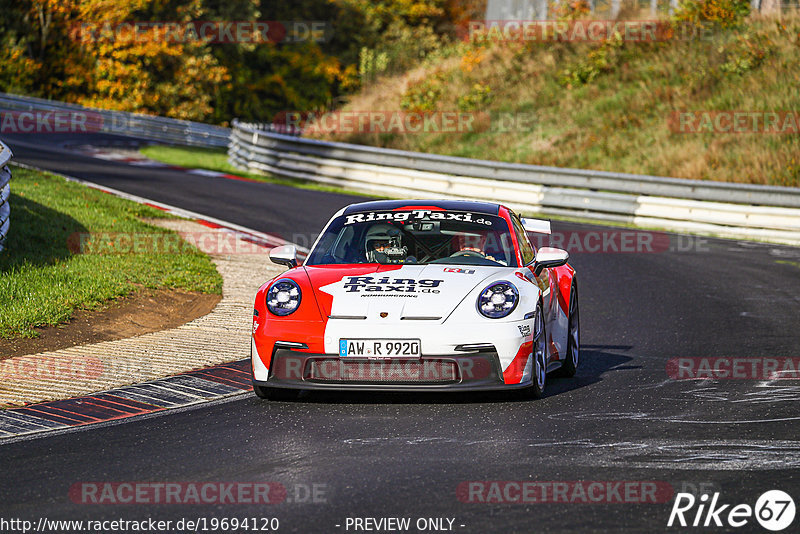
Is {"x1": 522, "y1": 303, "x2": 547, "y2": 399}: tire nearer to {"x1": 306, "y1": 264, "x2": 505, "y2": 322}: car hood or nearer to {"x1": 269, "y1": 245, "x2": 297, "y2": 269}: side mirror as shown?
{"x1": 306, "y1": 264, "x2": 505, "y2": 322}: car hood

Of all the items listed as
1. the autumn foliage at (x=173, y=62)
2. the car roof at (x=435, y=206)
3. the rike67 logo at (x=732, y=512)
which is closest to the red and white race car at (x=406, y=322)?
the car roof at (x=435, y=206)

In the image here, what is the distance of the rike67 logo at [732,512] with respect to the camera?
4.91 metres

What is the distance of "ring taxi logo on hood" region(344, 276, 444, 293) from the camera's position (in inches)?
302

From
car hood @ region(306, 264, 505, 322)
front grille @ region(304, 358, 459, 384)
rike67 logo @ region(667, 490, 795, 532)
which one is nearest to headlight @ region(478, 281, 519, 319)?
car hood @ region(306, 264, 505, 322)

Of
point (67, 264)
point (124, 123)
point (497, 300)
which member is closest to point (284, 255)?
point (497, 300)

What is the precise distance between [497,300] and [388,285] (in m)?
0.75

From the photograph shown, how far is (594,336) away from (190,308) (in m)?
4.13

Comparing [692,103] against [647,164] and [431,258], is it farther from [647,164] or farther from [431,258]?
[431,258]

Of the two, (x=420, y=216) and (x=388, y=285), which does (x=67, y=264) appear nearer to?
(x=420, y=216)

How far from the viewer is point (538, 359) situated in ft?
25.4

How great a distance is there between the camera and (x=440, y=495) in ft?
17.6

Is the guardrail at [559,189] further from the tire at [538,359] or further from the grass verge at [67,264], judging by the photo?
the tire at [538,359]

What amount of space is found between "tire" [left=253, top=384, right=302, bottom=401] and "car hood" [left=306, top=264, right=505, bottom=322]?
28.5 inches

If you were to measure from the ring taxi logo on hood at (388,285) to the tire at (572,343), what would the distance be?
166 centimetres
